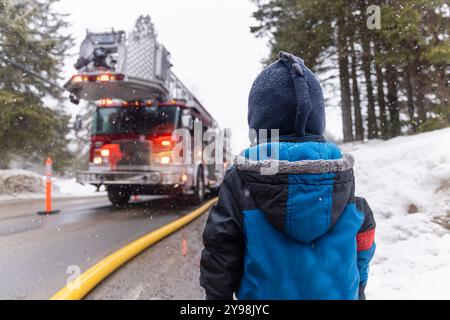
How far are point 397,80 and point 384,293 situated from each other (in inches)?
476

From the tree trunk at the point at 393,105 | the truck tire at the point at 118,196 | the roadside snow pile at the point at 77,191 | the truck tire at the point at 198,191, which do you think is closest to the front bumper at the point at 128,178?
the truck tire at the point at 118,196

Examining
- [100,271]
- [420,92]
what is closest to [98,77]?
[100,271]

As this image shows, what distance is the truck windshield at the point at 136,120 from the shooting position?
8.27 meters

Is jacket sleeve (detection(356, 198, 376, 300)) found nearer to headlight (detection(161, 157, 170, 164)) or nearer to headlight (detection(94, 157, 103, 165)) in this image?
headlight (detection(161, 157, 170, 164))

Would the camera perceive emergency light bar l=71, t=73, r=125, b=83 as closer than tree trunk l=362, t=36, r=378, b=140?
Yes

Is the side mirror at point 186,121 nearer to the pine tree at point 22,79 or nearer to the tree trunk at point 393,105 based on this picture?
the tree trunk at point 393,105

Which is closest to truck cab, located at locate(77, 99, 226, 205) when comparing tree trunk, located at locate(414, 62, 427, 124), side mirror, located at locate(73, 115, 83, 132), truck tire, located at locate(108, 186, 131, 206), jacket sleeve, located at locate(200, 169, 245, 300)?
truck tire, located at locate(108, 186, 131, 206)

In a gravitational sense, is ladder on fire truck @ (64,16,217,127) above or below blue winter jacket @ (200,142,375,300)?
above

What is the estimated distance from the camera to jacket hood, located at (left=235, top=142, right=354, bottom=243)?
1.24 meters

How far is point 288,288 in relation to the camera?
4.18 feet

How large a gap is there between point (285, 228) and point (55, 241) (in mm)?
4754

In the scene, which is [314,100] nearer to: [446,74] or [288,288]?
[288,288]

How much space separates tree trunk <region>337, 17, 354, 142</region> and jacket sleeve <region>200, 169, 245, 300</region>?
408 inches

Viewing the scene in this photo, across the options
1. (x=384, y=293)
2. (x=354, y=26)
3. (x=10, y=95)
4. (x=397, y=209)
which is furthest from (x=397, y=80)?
(x=10, y=95)
